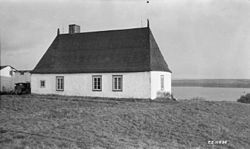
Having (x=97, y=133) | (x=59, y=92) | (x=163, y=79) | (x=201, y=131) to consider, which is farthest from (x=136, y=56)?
(x=97, y=133)

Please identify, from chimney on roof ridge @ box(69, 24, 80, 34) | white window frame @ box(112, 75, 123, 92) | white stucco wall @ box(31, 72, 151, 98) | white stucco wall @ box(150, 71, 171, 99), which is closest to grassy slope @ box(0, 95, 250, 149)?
white stucco wall @ box(31, 72, 151, 98)

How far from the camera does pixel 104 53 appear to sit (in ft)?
69.9

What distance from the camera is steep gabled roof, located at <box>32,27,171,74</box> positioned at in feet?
65.2

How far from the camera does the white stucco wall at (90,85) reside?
62.3 ft

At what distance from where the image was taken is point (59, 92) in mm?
21344

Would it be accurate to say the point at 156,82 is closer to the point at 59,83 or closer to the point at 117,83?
the point at 117,83

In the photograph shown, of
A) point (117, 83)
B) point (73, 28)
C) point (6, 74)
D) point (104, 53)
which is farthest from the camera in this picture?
point (73, 28)

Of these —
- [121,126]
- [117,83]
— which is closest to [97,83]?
[117,83]

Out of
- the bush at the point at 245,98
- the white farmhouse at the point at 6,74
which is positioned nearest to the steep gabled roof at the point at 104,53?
the white farmhouse at the point at 6,74

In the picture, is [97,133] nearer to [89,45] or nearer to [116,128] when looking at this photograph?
[116,128]

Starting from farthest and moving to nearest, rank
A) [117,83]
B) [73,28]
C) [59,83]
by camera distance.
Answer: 1. [73,28]
2. [59,83]
3. [117,83]

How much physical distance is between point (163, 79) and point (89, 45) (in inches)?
251

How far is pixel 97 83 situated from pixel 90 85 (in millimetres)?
541

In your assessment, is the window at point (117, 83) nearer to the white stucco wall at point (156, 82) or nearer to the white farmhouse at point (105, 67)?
the white farmhouse at point (105, 67)
